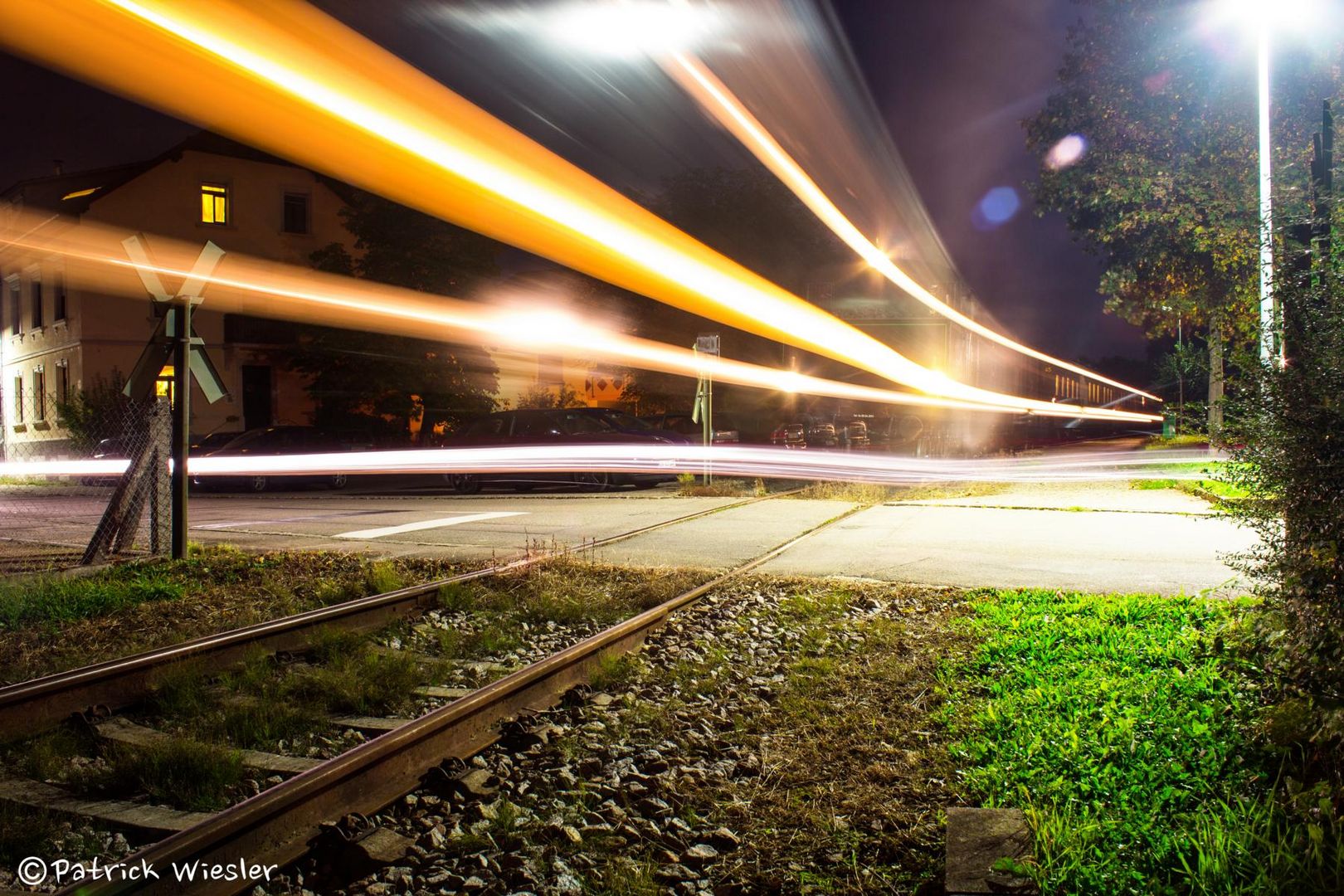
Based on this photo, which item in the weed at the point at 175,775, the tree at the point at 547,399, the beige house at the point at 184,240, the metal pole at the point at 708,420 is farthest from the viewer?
the tree at the point at 547,399

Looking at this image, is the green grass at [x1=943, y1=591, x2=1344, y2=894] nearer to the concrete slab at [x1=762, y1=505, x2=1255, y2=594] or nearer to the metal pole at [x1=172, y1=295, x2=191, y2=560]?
the concrete slab at [x1=762, y1=505, x2=1255, y2=594]

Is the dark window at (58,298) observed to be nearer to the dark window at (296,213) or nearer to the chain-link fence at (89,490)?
the chain-link fence at (89,490)

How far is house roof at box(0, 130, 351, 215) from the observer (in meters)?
32.8

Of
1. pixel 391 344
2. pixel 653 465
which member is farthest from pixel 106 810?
pixel 391 344

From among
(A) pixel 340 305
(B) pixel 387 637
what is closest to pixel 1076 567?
(B) pixel 387 637

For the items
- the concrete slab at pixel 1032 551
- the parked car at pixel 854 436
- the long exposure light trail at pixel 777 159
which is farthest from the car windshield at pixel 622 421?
the parked car at pixel 854 436

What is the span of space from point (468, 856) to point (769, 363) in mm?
28264

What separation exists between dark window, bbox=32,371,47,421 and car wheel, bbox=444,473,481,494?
23.6 m

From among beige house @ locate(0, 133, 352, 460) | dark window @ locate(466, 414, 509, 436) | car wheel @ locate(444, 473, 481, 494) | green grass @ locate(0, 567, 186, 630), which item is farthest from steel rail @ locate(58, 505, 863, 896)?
beige house @ locate(0, 133, 352, 460)

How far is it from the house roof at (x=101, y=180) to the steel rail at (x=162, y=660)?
29999 millimetres

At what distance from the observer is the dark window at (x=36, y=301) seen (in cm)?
3706

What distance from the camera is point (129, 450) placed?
32.8 ft

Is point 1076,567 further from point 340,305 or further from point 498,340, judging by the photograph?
point 340,305

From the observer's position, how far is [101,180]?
3578 cm
